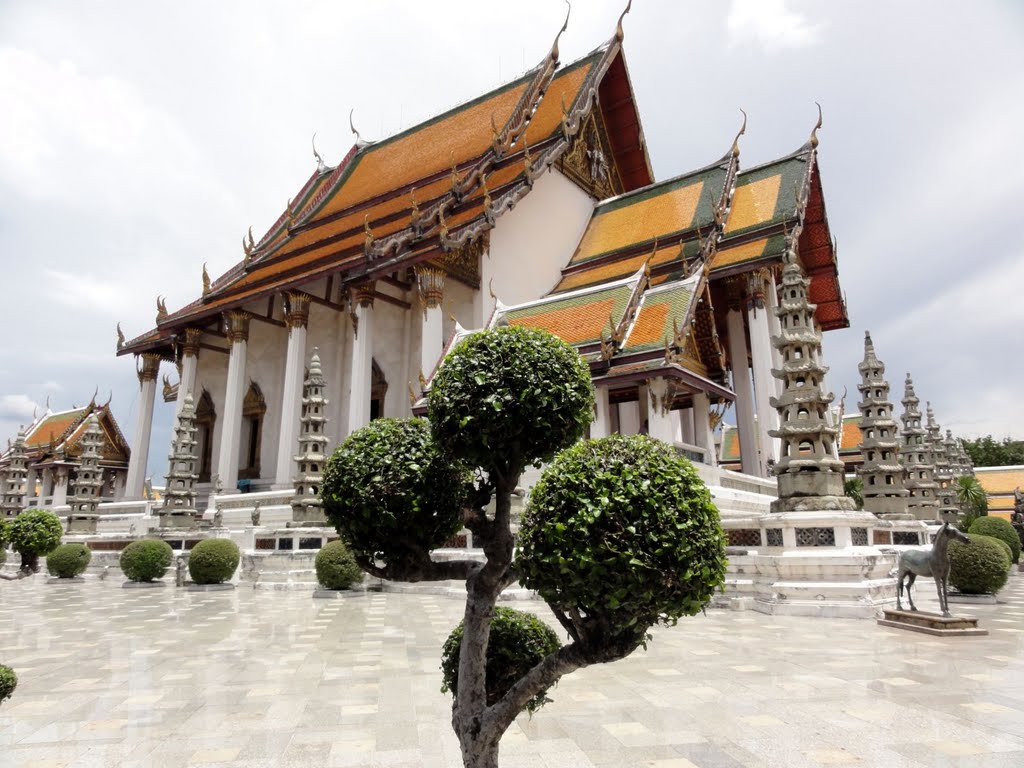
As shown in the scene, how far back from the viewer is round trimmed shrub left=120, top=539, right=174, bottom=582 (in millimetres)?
12539

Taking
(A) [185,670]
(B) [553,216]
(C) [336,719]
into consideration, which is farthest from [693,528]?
(B) [553,216]

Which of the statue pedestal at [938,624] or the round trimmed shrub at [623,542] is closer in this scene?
the round trimmed shrub at [623,542]

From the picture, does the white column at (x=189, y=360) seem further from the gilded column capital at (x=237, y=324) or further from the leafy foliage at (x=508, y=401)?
the leafy foliage at (x=508, y=401)

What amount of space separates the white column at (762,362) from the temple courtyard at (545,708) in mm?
9781

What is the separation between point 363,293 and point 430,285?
2254mm

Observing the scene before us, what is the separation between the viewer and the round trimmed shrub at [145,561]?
1254 cm

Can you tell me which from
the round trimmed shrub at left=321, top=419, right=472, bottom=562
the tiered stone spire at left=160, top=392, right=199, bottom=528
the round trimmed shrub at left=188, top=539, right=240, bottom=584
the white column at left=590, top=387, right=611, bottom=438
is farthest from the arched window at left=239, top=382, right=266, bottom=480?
the round trimmed shrub at left=321, top=419, right=472, bottom=562

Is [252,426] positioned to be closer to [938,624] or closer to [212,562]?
[212,562]

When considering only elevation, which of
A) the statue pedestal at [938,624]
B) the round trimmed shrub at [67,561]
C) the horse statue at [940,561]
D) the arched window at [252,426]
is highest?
the arched window at [252,426]

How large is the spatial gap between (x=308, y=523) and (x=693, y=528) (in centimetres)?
1192

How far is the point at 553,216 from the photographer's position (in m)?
21.6

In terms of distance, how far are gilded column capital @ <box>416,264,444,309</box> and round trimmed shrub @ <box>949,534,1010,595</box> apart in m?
12.8

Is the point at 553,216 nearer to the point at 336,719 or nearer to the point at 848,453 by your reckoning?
the point at 848,453

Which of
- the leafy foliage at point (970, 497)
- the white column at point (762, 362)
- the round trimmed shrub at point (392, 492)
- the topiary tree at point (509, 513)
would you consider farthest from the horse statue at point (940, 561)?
the leafy foliage at point (970, 497)
